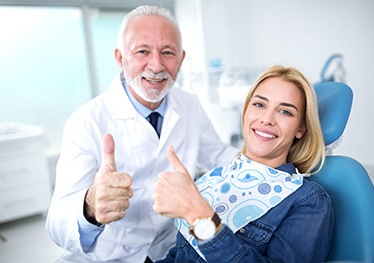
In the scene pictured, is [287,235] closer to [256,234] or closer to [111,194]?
[256,234]

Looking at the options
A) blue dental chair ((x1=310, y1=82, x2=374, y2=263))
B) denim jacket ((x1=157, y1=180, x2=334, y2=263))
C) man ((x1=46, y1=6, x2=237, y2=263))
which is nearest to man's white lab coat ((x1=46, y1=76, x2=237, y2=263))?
man ((x1=46, y1=6, x2=237, y2=263))

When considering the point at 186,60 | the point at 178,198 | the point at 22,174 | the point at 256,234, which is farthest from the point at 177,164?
the point at 186,60

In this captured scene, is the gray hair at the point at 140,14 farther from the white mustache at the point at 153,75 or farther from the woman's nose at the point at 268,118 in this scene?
the woman's nose at the point at 268,118

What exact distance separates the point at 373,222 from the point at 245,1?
3.55 m

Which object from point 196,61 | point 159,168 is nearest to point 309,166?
point 159,168

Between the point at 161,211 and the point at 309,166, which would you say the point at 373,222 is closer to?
the point at 309,166

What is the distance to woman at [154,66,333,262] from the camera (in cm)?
71

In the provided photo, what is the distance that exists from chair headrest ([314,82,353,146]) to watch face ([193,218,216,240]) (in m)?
0.60

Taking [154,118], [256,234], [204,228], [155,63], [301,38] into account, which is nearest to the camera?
[204,228]

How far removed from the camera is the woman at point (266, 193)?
0.71 m

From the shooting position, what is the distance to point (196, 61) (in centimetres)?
385

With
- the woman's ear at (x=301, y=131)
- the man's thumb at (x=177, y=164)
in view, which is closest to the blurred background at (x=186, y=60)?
the woman's ear at (x=301, y=131)

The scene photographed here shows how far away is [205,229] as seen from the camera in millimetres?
690

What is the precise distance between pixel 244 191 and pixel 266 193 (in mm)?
75
